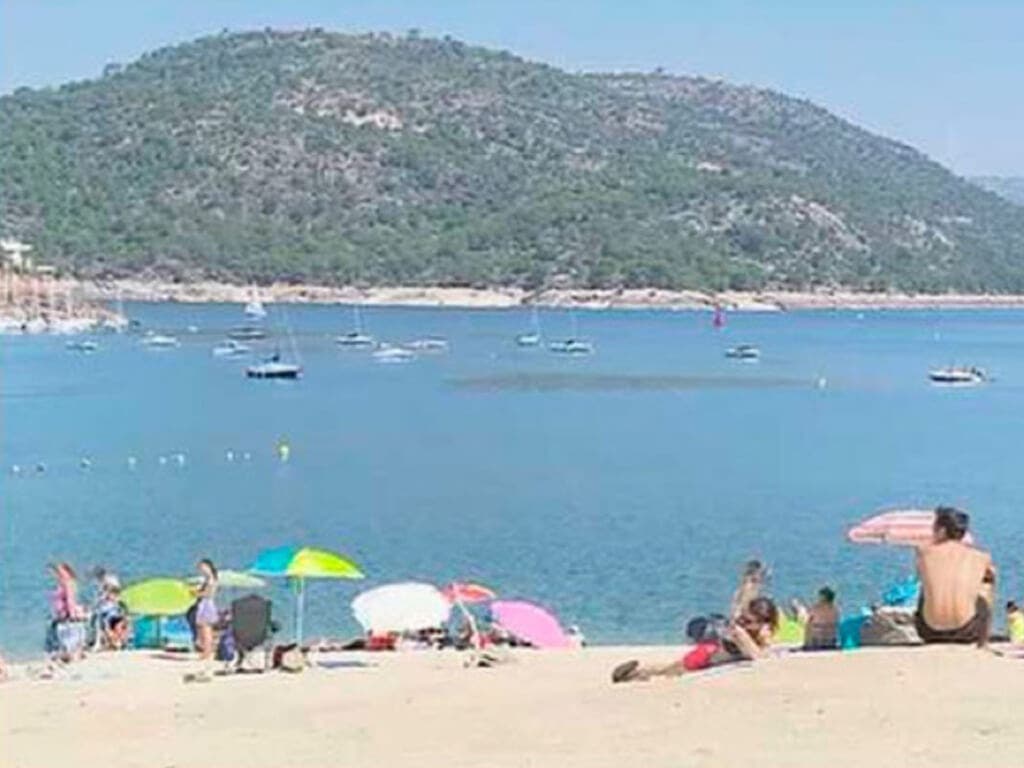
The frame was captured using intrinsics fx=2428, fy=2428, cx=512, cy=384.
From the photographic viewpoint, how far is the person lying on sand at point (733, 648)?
1744cm

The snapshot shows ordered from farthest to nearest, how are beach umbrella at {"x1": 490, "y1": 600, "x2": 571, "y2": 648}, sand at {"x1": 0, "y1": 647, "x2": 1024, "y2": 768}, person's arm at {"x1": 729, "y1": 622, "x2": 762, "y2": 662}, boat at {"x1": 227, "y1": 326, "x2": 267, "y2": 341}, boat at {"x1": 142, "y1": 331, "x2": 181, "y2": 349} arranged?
boat at {"x1": 227, "y1": 326, "x2": 267, "y2": 341} < boat at {"x1": 142, "y1": 331, "x2": 181, "y2": 349} < beach umbrella at {"x1": 490, "y1": 600, "x2": 571, "y2": 648} < person's arm at {"x1": 729, "y1": 622, "x2": 762, "y2": 662} < sand at {"x1": 0, "y1": 647, "x2": 1024, "y2": 768}

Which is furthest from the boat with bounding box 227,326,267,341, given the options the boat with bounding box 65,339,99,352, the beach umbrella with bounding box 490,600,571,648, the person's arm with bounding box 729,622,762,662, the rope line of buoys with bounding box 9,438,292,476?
the person's arm with bounding box 729,622,762,662

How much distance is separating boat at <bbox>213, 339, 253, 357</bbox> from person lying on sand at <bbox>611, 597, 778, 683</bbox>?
13830 cm

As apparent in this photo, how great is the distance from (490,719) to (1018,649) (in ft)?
13.6

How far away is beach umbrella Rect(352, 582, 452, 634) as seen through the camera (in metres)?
25.1

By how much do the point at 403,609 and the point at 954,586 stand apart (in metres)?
9.40

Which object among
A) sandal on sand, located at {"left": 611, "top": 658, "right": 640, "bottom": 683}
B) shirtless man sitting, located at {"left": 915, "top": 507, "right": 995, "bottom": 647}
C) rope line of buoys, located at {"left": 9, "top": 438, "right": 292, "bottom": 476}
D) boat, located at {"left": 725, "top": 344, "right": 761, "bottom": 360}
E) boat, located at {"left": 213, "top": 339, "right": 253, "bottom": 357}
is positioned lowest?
boat, located at {"left": 725, "top": 344, "right": 761, "bottom": 360}

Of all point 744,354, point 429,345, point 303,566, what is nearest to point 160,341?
point 429,345

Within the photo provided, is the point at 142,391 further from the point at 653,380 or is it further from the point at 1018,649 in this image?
the point at 1018,649

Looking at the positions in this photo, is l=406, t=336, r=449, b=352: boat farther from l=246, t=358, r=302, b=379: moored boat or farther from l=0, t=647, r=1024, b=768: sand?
l=0, t=647, r=1024, b=768: sand

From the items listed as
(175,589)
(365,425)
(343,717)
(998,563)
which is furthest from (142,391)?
(343,717)

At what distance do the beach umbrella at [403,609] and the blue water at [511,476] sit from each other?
797 centimetres

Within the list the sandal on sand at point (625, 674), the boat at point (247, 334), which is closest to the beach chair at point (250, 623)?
the sandal on sand at point (625, 674)

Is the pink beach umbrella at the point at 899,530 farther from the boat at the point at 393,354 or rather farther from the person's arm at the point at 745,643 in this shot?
the boat at the point at 393,354
